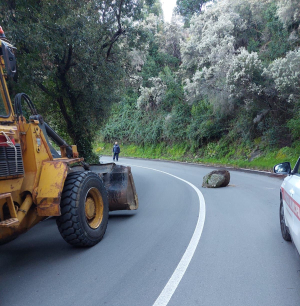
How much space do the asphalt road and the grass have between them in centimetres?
1293

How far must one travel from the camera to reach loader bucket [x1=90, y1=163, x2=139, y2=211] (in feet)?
26.9

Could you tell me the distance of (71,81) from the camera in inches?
569

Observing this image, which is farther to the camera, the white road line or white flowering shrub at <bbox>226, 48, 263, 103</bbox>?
white flowering shrub at <bbox>226, 48, 263, 103</bbox>

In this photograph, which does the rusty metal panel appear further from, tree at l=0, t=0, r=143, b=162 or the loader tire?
tree at l=0, t=0, r=143, b=162

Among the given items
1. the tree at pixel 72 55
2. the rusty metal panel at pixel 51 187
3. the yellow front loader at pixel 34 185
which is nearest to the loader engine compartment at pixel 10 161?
the yellow front loader at pixel 34 185

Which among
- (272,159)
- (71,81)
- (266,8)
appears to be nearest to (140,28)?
(71,81)

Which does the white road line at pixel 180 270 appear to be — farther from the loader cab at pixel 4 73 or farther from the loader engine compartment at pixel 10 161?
the loader cab at pixel 4 73

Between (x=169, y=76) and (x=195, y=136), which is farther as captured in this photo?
(x=169, y=76)

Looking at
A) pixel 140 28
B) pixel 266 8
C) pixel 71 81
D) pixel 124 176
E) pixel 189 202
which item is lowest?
pixel 189 202

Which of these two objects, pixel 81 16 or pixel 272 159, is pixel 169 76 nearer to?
pixel 272 159

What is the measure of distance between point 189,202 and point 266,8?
24.1m

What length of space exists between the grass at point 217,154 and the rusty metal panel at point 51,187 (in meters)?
15.8

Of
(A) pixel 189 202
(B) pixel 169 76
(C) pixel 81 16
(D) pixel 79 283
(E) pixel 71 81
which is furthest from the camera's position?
(B) pixel 169 76

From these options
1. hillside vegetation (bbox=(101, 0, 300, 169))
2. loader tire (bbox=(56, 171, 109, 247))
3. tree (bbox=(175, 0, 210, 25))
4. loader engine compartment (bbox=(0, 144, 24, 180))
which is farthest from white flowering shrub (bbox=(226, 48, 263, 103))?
tree (bbox=(175, 0, 210, 25))
